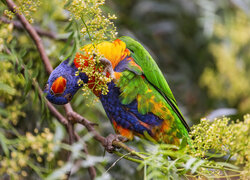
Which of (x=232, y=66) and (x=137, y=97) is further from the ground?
(x=137, y=97)

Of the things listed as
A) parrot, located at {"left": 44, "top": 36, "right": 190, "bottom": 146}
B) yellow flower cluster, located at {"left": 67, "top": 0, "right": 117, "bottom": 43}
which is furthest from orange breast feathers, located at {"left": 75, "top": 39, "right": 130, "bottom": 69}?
yellow flower cluster, located at {"left": 67, "top": 0, "right": 117, "bottom": 43}

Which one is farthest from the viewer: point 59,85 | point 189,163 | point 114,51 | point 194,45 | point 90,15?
point 194,45

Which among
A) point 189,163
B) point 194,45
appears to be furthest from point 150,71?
point 194,45

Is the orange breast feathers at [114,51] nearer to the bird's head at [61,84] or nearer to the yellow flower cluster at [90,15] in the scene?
the bird's head at [61,84]

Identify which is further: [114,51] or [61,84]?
[114,51]

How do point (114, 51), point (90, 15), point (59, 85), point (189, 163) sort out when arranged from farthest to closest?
point (114, 51)
point (59, 85)
point (90, 15)
point (189, 163)

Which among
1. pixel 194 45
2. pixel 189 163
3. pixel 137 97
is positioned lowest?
pixel 194 45

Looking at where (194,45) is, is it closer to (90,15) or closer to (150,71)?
(150,71)

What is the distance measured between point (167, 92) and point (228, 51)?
1.29 metres

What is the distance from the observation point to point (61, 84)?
114 cm

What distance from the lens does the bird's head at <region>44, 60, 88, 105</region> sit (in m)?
1.13

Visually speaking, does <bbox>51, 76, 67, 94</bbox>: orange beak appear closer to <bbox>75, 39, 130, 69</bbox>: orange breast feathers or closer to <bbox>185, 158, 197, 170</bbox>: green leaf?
<bbox>75, 39, 130, 69</bbox>: orange breast feathers

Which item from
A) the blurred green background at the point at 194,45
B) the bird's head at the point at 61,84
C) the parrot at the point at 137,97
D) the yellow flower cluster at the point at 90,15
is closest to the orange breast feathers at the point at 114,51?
the parrot at the point at 137,97

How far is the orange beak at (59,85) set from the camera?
113 cm
